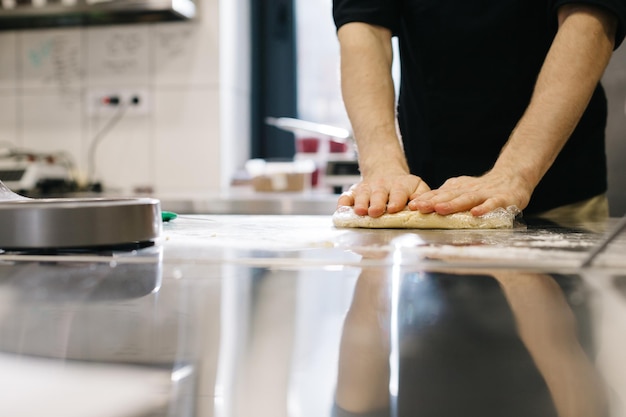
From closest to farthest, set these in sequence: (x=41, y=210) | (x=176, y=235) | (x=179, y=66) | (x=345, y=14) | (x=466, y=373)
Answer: (x=466, y=373)
(x=41, y=210)
(x=176, y=235)
(x=345, y=14)
(x=179, y=66)

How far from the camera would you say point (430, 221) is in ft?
2.17

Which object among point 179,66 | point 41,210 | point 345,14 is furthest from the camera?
point 179,66

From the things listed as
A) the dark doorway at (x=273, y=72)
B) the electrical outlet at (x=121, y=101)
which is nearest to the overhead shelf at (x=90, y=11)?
the electrical outlet at (x=121, y=101)

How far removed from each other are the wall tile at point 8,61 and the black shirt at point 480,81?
2059 mm

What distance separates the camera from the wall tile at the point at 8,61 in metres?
2.73

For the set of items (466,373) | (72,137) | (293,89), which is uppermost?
(293,89)

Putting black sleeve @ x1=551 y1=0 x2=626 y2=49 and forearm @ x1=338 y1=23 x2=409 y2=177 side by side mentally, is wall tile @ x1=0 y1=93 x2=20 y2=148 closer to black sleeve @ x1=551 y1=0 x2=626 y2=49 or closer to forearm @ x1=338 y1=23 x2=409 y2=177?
forearm @ x1=338 y1=23 x2=409 y2=177

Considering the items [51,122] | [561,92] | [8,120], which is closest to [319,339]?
[561,92]

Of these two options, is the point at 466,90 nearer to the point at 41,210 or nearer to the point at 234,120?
the point at 41,210

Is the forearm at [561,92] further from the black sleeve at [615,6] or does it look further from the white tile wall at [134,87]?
the white tile wall at [134,87]

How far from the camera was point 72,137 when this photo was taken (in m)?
2.71

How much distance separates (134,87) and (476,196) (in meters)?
2.19

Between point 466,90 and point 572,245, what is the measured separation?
762 mm

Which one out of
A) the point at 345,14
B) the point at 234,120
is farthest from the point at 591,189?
the point at 234,120
